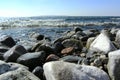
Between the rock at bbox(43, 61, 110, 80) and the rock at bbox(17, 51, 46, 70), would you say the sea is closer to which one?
the rock at bbox(17, 51, 46, 70)

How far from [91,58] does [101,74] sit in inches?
86.9

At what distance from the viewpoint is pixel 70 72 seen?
5.43 m

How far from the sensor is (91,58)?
790 centimetres

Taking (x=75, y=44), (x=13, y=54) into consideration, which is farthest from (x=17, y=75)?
(x=75, y=44)

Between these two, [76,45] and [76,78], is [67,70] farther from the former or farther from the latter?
[76,45]

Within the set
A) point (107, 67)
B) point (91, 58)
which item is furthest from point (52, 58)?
point (107, 67)

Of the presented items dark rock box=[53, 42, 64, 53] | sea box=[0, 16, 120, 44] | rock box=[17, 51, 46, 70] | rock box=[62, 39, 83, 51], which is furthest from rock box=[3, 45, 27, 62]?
sea box=[0, 16, 120, 44]

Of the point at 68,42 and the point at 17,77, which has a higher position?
the point at 17,77

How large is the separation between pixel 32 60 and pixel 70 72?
9.08 feet

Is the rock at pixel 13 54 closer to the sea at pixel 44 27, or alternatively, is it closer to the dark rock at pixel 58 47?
the dark rock at pixel 58 47

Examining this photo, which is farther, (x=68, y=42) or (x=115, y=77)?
(x=68, y=42)

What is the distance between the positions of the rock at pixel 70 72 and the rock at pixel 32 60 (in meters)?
2.29

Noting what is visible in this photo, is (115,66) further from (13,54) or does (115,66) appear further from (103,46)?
(13,54)

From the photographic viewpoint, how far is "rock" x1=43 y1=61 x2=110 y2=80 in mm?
5383
